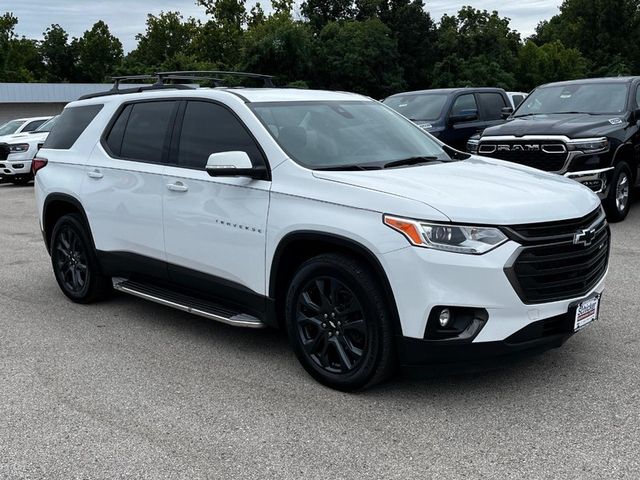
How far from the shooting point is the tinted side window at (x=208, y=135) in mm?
4961

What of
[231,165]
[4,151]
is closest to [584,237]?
[231,165]

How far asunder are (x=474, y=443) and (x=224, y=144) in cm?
263

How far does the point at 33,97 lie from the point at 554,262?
46.0m

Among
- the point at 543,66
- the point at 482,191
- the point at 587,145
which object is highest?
the point at 543,66

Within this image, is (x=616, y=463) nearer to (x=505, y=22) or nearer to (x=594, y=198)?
(x=594, y=198)

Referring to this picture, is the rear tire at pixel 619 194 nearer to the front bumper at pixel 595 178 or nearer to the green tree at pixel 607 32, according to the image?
the front bumper at pixel 595 178

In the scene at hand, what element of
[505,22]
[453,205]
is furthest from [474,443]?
[505,22]

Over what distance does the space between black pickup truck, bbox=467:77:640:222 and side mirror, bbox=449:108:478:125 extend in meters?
2.19

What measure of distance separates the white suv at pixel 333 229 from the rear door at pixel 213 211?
0.5 inches

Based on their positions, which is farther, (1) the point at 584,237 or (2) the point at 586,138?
(2) the point at 586,138

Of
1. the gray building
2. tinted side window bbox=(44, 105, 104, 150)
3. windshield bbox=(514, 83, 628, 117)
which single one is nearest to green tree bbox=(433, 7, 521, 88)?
the gray building

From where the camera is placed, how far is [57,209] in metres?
6.79

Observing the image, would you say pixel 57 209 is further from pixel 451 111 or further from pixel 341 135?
pixel 451 111

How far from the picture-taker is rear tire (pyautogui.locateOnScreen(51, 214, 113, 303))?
631 centimetres
